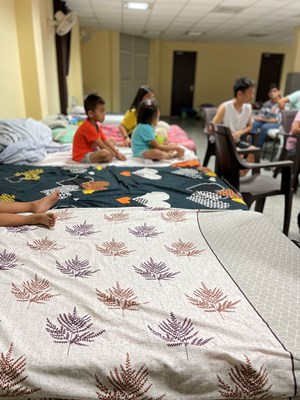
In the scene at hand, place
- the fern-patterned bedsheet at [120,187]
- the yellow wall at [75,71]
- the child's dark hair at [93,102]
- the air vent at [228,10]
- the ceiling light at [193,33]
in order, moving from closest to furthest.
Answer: the fern-patterned bedsheet at [120,187] → the child's dark hair at [93,102] → the air vent at [228,10] → the yellow wall at [75,71] → the ceiling light at [193,33]

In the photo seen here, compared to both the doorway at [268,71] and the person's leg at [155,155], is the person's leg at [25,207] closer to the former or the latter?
the person's leg at [155,155]

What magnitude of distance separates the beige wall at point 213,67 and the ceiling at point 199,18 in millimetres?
1059

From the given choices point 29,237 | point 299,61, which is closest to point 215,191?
point 29,237

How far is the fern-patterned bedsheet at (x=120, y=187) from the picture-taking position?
69.1 inches

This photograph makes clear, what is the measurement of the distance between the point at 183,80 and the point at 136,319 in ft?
33.6

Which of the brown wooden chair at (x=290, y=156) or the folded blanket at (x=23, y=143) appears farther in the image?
the brown wooden chair at (x=290, y=156)

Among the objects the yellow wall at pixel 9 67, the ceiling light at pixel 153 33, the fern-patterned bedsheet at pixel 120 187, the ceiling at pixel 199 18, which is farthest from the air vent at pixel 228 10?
the fern-patterned bedsheet at pixel 120 187

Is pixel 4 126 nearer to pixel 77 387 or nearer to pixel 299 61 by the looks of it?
pixel 77 387

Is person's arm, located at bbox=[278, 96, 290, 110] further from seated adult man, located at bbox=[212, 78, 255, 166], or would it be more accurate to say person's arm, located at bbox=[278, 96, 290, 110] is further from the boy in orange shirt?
the boy in orange shirt

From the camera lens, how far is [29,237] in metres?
1.35

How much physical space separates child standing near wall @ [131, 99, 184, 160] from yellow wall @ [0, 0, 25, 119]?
1445 millimetres

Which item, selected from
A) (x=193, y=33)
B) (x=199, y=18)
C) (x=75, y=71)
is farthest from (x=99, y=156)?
(x=193, y=33)

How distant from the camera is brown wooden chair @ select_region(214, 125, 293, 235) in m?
2.26

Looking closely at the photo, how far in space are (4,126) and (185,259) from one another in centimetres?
222
